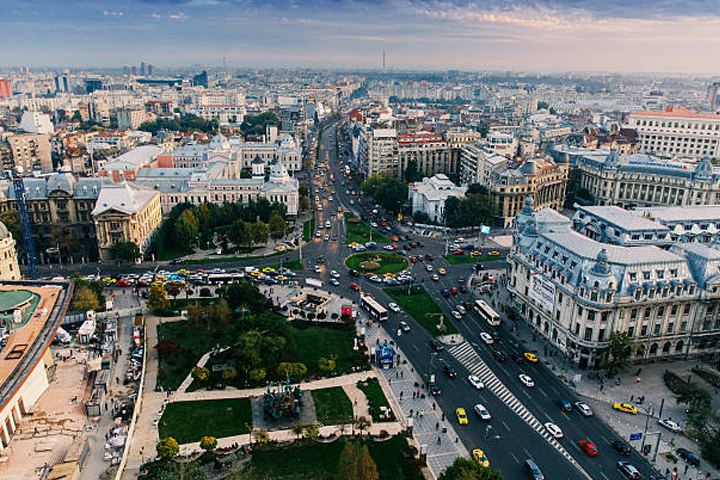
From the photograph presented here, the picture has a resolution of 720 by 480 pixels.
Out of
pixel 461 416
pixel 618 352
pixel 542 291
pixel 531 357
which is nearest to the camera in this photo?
pixel 461 416

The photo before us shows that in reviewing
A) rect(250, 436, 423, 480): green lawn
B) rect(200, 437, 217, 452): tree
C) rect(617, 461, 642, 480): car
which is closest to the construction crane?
rect(200, 437, 217, 452): tree

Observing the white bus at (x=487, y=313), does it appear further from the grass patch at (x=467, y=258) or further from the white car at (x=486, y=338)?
the grass patch at (x=467, y=258)

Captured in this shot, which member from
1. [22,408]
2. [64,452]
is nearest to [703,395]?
[64,452]

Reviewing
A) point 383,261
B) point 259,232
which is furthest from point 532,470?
point 259,232

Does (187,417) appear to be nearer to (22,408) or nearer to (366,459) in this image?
(22,408)

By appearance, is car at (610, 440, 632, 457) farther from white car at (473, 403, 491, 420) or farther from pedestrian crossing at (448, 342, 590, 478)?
white car at (473, 403, 491, 420)

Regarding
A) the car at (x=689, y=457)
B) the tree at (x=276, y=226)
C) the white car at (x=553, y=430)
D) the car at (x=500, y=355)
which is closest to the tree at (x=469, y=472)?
the white car at (x=553, y=430)

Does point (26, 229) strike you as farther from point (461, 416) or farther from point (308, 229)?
point (461, 416)
